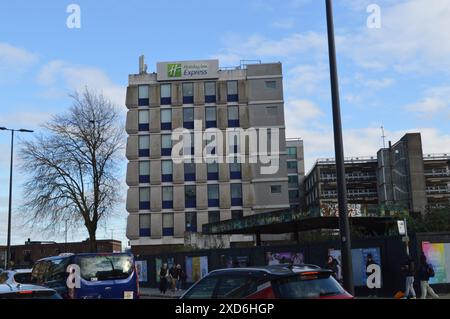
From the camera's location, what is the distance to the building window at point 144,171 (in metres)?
70.1

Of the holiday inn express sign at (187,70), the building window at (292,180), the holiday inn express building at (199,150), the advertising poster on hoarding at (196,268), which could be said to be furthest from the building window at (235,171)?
the building window at (292,180)

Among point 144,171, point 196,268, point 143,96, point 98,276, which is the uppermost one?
point 143,96

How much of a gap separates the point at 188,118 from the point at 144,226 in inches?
587

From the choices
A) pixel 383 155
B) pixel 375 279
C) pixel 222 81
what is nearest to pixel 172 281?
pixel 375 279

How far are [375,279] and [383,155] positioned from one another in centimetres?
8857

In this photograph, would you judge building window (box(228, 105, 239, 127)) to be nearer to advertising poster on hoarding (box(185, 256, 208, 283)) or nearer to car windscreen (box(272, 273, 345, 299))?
advertising poster on hoarding (box(185, 256, 208, 283))

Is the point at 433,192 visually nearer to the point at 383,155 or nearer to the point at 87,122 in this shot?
the point at 383,155

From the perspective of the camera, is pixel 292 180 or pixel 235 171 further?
pixel 292 180

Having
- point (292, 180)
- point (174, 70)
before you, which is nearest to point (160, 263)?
point (174, 70)

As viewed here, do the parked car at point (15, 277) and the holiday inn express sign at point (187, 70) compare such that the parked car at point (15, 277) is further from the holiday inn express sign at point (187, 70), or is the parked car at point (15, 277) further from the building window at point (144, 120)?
the holiday inn express sign at point (187, 70)

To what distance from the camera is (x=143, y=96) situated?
236 ft

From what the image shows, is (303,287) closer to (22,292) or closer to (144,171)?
(22,292)

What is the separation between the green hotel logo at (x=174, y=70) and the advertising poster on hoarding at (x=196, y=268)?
40.8 m
